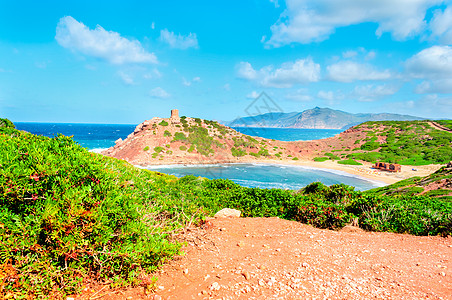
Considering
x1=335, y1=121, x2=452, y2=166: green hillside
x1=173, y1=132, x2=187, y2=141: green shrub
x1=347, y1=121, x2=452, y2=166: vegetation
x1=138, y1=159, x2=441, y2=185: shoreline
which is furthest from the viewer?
x1=173, y1=132, x2=187, y2=141: green shrub

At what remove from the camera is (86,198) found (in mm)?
3393

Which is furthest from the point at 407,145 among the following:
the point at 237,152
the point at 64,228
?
the point at 64,228

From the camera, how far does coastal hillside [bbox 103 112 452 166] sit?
57688 millimetres

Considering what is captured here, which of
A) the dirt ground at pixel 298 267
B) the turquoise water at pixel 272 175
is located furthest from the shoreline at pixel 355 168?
the dirt ground at pixel 298 267

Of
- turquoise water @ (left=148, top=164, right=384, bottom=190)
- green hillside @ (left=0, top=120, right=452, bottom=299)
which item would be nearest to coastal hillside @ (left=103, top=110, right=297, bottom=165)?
turquoise water @ (left=148, top=164, right=384, bottom=190)

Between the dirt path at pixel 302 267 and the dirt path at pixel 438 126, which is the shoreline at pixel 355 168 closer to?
the dirt path at pixel 438 126

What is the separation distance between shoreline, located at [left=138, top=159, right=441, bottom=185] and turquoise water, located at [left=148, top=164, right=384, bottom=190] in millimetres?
2452

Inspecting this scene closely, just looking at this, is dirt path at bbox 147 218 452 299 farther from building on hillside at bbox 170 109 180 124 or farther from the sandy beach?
building on hillside at bbox 170 109 180 124

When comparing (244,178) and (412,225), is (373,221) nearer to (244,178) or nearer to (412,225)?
(412,225)

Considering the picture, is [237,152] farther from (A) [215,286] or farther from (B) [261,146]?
(A) [215,286]

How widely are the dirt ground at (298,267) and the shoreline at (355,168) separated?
4071 centimetres

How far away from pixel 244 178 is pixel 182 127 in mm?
32194

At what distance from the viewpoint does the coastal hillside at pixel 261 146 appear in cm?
5769

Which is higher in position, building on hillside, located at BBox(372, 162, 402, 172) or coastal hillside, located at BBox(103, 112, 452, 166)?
coastal hillside, located at BBox(103, 112, 452, 166)
